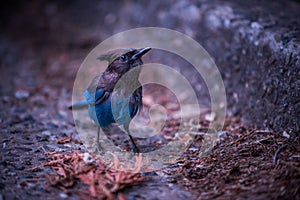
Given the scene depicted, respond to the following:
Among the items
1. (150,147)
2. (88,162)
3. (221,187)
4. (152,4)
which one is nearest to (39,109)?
(150,147)

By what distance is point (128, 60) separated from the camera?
3244 mm

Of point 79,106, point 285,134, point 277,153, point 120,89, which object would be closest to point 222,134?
point 285,134

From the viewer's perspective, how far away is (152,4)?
5.93 metres

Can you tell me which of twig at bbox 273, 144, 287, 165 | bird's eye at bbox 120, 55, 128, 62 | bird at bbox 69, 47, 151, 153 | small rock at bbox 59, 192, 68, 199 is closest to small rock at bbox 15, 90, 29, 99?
bird at bbox 69, 47, 151, 153

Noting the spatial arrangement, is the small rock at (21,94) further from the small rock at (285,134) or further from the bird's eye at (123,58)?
the small rock at (285,134)

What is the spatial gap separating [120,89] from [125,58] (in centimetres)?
25

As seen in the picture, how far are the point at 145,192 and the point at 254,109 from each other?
5.65ft

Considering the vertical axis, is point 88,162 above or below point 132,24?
below

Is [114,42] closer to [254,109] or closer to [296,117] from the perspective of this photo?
[254,109]

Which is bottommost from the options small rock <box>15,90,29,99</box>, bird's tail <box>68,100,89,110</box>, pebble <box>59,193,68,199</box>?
pebble <box>59,193,68,199</box>

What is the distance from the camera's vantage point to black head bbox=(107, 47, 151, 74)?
3.23 metres

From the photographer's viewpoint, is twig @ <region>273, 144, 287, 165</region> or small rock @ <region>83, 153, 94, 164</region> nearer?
twig @ <region>273, 144, 287, 165</region>

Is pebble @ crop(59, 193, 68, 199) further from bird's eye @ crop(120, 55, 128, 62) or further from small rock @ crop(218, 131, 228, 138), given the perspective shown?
small rock @ crop(218, 131, 228, 138)

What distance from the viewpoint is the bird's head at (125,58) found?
3232 millimetres
